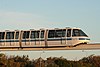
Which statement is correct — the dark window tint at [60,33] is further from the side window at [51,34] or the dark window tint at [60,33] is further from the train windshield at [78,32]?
the train windshield at [78,32]

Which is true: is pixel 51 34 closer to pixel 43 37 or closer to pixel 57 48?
pixel 43 37

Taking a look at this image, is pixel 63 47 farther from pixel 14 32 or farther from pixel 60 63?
pixel 60 63

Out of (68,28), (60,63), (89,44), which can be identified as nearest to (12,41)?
(68,28)

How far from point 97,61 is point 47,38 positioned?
9530 cm

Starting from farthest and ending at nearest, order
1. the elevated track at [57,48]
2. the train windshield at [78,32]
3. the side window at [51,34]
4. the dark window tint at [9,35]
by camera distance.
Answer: the dark window tint at [9,35]
the side window at [51,34]
the train windshield at [78,32]
the elevated track at [57,48]

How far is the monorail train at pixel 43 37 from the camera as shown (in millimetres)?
54062

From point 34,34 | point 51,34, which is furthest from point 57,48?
point 34,34

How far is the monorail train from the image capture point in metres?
54.1

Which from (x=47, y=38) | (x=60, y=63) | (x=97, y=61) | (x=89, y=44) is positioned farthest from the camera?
(x=97, y=61)

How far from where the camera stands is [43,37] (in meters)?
56.2

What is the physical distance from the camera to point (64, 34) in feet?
180

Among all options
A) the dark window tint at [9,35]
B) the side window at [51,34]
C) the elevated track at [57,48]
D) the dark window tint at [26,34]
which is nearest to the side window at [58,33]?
the side window at [51,34]

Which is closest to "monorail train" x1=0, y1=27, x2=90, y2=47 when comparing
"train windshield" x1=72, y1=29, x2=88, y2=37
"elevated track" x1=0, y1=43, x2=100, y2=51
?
"train windshield" x1=72, y1=29, x2=88, y2=37

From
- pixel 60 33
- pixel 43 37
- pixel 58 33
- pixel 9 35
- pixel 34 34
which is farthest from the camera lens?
pixel 9 35
